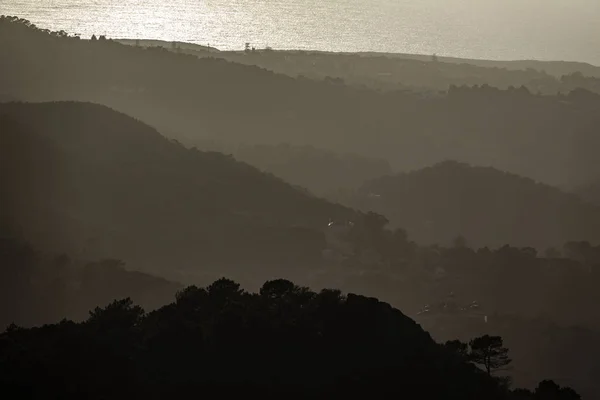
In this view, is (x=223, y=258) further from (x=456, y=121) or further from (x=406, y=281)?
(x=456, y=121)

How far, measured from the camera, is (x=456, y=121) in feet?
427

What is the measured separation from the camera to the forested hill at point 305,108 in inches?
4289

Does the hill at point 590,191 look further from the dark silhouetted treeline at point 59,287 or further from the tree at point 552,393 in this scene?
the tree at point 552,393

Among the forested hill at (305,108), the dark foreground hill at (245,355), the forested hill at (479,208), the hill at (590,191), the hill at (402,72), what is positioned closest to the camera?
the dark foreground hill at (245,355)

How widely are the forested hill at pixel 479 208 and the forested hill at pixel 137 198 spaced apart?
609 inches

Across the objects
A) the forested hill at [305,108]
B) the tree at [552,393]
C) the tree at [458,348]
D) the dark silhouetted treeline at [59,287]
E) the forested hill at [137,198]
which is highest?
the forested hill at [305,108]

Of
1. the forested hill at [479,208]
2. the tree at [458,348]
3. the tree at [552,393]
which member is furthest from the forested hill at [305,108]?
the tree at [552,393]

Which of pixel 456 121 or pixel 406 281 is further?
pixel 456 121

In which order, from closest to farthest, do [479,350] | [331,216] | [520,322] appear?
[479,350]
[520,322]
[331,216]

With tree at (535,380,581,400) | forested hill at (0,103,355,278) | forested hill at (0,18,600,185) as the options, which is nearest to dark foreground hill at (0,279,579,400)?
tree at (535,380,581,400)

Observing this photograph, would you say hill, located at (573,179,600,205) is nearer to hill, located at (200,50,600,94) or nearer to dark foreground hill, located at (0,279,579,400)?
hill, located at (200,50,600,94)

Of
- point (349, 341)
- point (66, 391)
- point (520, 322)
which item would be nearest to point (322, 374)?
point (349, 341)

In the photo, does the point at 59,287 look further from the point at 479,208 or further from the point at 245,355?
the point at 479,208

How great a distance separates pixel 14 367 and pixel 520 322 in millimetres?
39551
